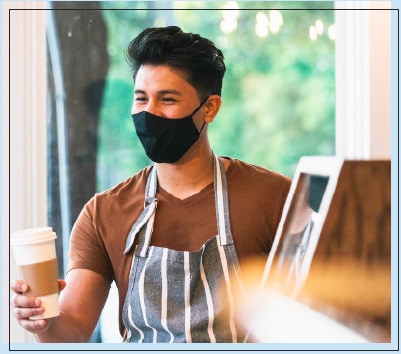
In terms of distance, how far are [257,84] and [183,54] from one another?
234 millimetres

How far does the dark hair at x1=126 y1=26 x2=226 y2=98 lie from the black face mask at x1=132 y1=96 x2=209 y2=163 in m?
0.06

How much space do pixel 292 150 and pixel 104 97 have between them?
1.53ft

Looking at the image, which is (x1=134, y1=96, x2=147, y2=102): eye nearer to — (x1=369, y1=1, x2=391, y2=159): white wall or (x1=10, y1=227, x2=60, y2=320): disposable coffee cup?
(x1=10, y1=227, x2=60, y2=320): disposable coffee cup

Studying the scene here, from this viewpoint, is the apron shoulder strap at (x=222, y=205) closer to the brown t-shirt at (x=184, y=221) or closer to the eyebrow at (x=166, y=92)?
the brown t-shirt at (x=184, y=221)

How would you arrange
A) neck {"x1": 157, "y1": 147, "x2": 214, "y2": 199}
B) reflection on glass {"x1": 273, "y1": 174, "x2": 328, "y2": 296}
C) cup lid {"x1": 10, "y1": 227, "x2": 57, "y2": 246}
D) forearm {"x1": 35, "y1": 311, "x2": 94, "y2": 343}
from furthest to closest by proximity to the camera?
1. neck {"x1": 157, "y1": 147, "x2": 214, "y2": 199}
2. forearm {"x1": 35, "y1": 311, "x2": 94, "y2": 343}
3. cup lid {"x1": 10, "y1": 227, "x2": 57, "y2": 246}
4. reflection on glass {"x1": 273, "y1": 174, "x2": 328, "y2": 296}

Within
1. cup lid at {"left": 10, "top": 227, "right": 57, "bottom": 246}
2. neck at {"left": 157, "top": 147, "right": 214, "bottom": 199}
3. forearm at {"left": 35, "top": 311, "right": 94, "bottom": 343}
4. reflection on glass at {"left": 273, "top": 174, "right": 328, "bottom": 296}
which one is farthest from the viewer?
neck at {"left": 157, "top": 147, "right": 214, "bottom": 199}

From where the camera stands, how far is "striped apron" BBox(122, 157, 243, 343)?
4.62ft

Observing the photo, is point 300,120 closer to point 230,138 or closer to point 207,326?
point 230,138

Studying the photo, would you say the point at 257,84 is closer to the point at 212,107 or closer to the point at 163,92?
the point at 212,107

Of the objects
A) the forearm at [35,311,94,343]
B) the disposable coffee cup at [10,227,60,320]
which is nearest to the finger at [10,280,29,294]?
the disposable coffee cup at [10,227,60,320]

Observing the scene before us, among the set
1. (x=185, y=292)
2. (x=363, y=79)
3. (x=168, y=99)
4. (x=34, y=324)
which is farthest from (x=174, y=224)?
(x=363, y=79)

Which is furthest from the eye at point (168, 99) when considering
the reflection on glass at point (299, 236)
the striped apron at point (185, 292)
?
the reflection on glass at point (299, 236)

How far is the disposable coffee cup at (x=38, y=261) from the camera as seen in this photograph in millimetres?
1170

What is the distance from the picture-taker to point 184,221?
146 cm
